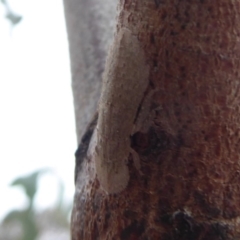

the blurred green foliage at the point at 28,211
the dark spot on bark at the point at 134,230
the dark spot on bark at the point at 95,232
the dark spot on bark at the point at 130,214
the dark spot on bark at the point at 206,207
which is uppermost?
the dark spot on bark at the point at 206,207

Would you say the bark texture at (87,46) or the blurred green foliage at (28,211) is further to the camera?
the blurred green foliage at (28,211)

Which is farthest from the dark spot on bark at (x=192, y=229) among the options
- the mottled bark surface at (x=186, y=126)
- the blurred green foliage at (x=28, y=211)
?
the blurred green foliage at (x=28, y=211)

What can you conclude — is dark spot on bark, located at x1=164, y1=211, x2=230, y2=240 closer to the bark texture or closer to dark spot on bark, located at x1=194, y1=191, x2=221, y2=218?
dark spot on bark, located at x1=194, y1=191, x2=221, y2=218

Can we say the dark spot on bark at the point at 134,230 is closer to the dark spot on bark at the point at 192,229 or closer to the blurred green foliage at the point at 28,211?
the dark spot on bark at the point at 192,229

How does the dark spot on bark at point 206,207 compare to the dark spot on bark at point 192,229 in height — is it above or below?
above

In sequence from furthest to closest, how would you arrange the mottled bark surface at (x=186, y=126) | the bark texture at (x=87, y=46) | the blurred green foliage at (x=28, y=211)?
the blurred green foliage at (x=28, y=211) < the bark texture at (x=87, y=46) < the mottled bark surface at (x=186, y=126)

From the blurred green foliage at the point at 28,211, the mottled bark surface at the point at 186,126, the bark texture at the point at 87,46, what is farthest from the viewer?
the blurred green foliage at the point at 28,211

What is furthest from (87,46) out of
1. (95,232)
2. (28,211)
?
(28,211)
